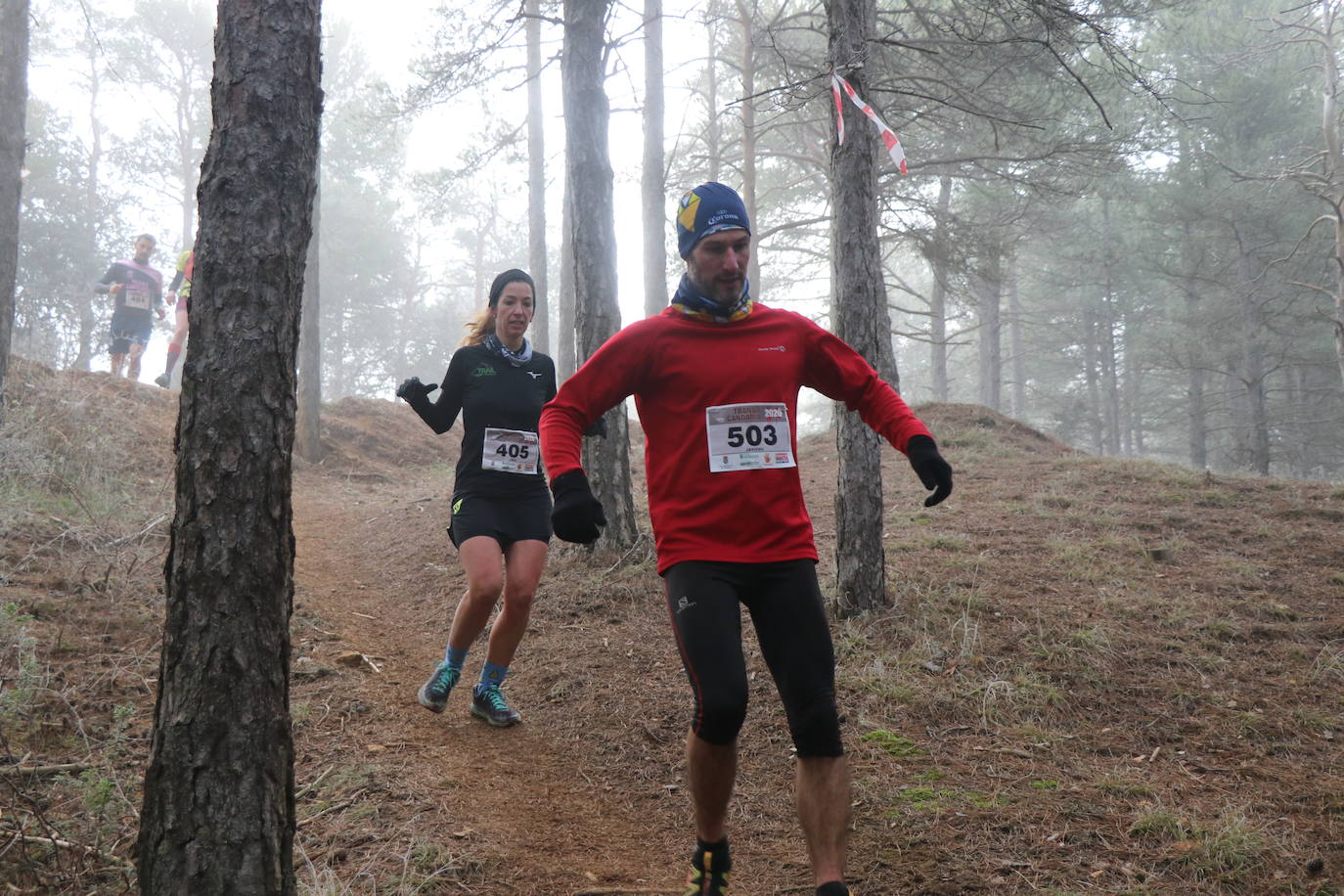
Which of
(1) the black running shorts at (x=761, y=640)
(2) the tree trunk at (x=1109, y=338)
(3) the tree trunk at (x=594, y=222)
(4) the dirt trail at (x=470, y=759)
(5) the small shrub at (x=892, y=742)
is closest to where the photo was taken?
(1) the black running shorts at (x=761, y=640)

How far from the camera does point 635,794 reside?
404cm

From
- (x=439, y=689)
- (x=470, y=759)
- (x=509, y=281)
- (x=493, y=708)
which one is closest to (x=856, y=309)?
(x=509, y=281)

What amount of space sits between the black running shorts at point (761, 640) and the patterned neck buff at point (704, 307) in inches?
34.9

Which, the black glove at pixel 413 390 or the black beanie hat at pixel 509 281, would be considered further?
the black beanie hat at pixel 509 281

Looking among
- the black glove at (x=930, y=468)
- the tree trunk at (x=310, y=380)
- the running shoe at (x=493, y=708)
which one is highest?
the tree trunk at (x=310, y=380)

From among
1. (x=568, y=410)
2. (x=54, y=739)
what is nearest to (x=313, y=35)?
(x=568, y=410)

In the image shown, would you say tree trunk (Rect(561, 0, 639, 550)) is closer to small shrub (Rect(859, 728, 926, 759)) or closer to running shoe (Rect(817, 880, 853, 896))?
small shrub (Rect(859, 728, 926, 759))

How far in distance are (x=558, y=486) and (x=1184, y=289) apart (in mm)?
26335

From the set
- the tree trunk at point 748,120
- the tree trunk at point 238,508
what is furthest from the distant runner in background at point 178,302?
the tree trunk at point 238,508

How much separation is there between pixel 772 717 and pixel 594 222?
15.7ft

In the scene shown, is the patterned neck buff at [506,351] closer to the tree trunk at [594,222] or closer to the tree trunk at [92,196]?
the tree trunk at [594,222]

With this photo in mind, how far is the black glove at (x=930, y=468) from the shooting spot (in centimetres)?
281

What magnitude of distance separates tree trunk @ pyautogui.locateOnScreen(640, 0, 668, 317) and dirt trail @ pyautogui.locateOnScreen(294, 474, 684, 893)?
9.17 m

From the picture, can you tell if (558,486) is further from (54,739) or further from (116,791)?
(54,739)
